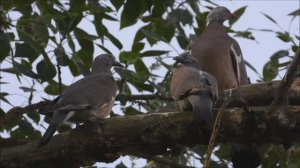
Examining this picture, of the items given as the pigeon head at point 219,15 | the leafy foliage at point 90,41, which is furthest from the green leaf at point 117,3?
the pigeon head at point 219,15

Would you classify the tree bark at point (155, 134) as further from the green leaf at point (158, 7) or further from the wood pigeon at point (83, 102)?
the green leaf at point (158, 7)

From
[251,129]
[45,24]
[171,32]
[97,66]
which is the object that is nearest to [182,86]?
[251,129]

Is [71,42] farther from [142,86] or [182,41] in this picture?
[182,41]

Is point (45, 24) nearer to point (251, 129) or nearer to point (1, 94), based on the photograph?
point (1, 94)

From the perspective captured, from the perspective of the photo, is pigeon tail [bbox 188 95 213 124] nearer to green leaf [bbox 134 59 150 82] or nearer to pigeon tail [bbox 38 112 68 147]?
pigeon tail [bbox 38 112 68 147]

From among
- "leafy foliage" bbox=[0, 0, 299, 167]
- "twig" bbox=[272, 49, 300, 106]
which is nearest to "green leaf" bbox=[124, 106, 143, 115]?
"leafy foliage" bbox=[0, 0, 299, 167]

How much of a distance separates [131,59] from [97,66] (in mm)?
533

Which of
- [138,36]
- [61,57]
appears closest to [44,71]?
[61,57]

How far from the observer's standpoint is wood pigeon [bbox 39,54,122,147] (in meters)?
3.39

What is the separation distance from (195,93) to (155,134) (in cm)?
25

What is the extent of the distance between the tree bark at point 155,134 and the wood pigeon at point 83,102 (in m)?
0.09

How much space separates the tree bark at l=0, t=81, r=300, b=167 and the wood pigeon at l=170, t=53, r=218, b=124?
0.27ft

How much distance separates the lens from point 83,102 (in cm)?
362

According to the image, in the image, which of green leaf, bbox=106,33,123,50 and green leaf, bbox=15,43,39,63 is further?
green leaf, bbox=106,33,123,50
